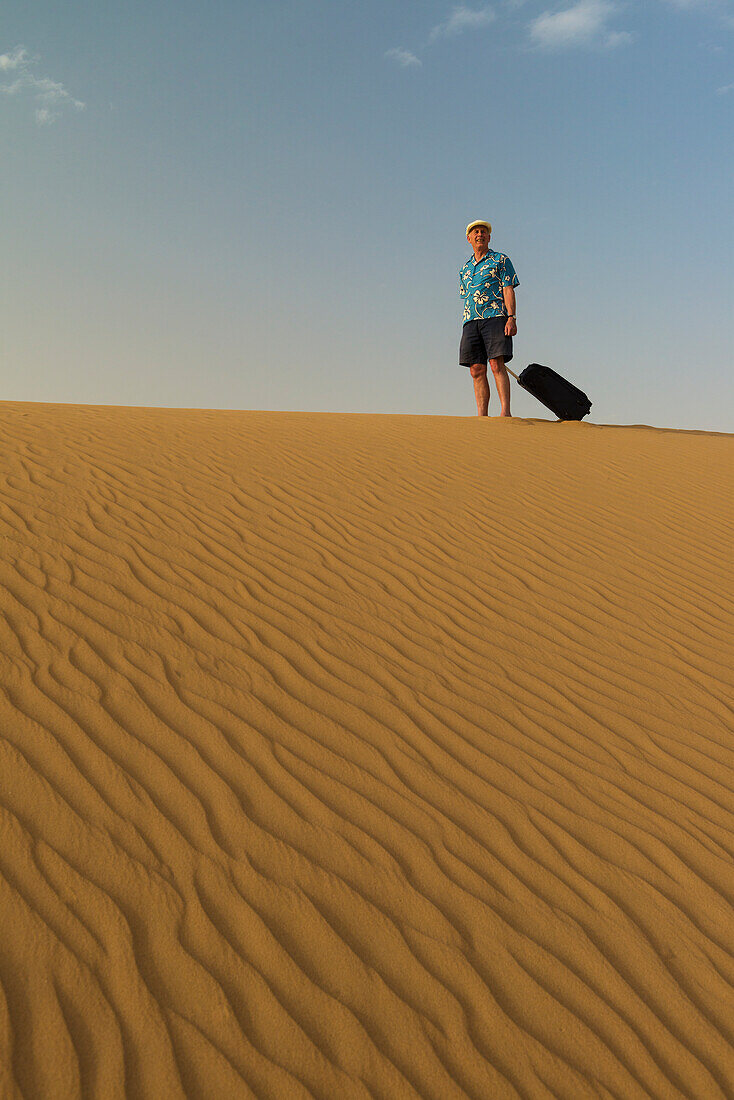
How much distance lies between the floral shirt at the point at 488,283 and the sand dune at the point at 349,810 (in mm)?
4628

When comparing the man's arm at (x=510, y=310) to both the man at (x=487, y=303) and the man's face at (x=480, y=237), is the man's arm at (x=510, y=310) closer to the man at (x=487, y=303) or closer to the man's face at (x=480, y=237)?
the man at (x=487, y=303)

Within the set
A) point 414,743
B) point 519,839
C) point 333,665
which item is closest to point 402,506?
point 333,665

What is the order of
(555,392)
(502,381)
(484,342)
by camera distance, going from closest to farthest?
(484,342)
(502,381)
(555,392)

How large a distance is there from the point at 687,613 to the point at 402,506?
230 centimetres

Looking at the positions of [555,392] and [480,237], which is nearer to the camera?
[480,237]

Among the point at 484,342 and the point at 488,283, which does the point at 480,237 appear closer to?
the point at 488,283

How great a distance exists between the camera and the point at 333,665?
3.89m

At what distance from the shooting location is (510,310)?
9.45 m

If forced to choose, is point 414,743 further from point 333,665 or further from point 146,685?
point 146,685

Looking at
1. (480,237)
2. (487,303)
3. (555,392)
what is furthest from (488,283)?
(555,392)

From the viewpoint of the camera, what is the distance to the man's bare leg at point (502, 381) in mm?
9797

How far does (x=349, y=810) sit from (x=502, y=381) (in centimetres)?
795

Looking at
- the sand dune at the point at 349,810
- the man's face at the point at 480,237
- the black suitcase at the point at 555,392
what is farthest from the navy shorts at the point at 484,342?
the sand dune at the point at 349,810

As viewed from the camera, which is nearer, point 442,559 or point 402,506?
point 442,559
